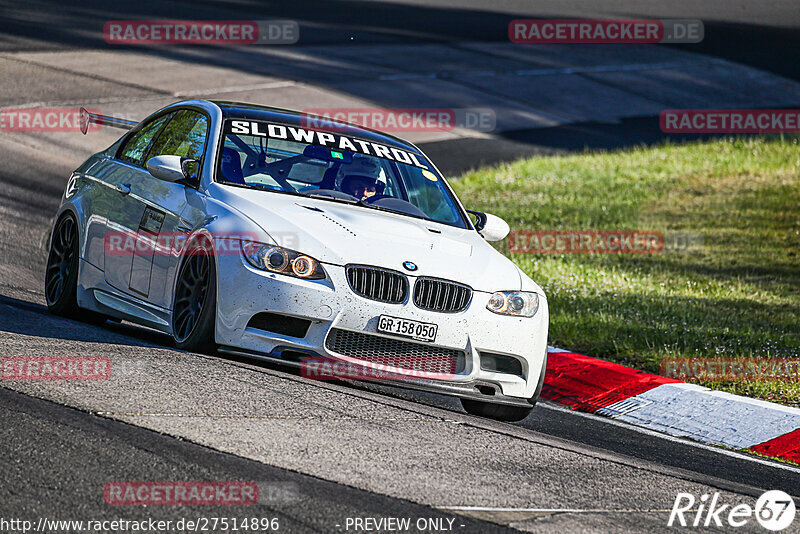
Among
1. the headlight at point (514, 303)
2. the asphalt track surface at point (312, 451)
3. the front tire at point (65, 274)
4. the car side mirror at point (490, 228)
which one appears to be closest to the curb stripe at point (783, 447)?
the asphalt track surface at point (312, 451)

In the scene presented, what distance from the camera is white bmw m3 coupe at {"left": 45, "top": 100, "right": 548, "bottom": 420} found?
6.95 m

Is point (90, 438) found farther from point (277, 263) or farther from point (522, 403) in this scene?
point (522, 403)

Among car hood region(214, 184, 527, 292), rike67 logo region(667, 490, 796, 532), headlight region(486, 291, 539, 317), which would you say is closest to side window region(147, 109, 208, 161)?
car hood region(214, 184, 527, 292)

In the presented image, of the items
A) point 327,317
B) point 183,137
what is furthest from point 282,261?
point 183,137

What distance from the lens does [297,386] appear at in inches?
272

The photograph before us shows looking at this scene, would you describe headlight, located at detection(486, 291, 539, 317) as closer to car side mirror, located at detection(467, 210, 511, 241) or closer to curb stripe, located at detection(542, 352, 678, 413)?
car side mirror, located at detection(467, 210, 511, 241)

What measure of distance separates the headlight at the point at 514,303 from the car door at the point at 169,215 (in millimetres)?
1786

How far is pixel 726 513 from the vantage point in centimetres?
562

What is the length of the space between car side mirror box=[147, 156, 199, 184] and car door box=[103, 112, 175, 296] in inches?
15.4

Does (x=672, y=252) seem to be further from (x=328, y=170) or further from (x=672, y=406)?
(x=328, y=170)

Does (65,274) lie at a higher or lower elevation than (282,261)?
lower

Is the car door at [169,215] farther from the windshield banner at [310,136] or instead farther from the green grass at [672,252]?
the green grass at [672,252]

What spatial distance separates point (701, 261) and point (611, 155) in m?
7.63

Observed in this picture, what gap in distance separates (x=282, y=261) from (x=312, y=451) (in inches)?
63.4
